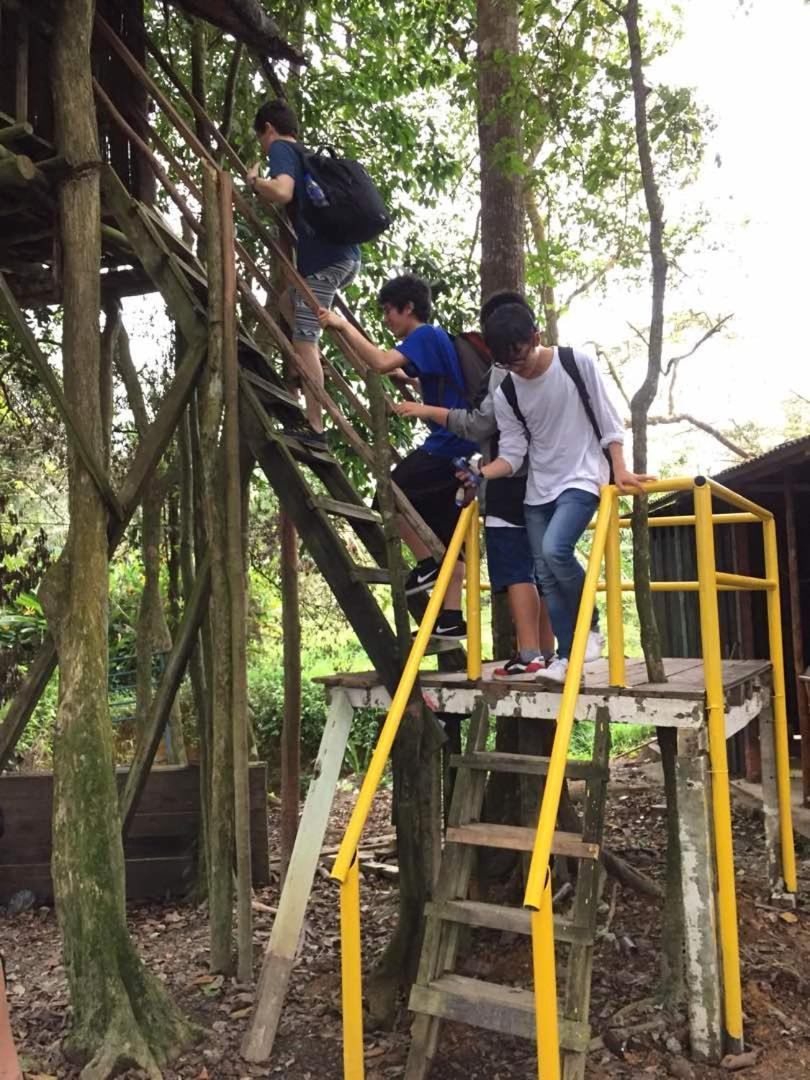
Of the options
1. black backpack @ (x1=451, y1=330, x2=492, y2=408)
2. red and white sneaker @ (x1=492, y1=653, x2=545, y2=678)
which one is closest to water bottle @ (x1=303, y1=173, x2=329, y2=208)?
black backpack @ (x1=451, y1=330, x2=492, y2=408)

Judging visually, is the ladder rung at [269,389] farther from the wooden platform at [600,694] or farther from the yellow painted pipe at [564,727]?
the yellow painted pipe at [564,727]

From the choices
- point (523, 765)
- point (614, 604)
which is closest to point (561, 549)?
point (614, 604)

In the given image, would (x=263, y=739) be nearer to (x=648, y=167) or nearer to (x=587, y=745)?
(x=587, y=745)

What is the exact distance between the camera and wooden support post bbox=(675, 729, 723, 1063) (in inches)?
143

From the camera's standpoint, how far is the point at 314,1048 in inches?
160

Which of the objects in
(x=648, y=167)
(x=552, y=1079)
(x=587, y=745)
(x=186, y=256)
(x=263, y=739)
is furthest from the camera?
(x=587, y=745)

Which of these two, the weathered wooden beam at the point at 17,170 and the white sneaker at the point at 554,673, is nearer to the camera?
the white sneaker at the point at 554,673

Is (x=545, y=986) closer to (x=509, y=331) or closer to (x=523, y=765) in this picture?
(x=523, y=765)

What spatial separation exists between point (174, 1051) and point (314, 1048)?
602 mm

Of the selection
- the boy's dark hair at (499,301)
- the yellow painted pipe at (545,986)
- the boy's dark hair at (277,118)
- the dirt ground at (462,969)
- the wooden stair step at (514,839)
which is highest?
the boy's dark hair at (277,118)

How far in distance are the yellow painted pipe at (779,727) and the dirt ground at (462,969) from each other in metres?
0.23

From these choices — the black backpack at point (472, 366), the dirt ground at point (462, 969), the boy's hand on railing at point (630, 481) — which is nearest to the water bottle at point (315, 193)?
the black backpack at point (472, 366)

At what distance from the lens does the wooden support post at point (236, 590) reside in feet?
14.0

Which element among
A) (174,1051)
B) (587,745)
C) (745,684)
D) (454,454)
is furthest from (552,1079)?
(587,745)
